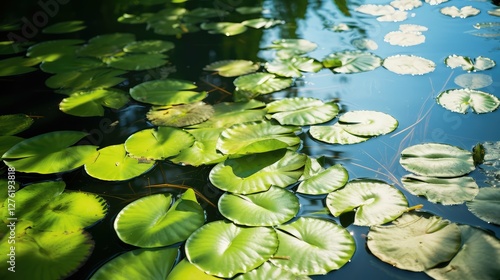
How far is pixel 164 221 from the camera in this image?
1.24m

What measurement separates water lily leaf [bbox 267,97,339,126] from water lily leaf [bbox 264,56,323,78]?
0.98ft

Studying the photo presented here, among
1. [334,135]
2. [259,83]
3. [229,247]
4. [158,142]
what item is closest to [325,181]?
[334,135]

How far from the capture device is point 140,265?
110 centimetres

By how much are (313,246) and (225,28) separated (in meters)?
2.02

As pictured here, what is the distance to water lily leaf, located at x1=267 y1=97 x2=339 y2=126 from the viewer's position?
1683 mm

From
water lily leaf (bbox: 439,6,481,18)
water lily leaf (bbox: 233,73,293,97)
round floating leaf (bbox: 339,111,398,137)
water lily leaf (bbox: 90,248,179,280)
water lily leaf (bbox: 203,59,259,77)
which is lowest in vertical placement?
water lily leaf (bbox: 90,248,179,280)

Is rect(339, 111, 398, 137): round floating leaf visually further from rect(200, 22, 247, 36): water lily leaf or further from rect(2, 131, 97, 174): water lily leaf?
rect(200, 22, 247, 36): water lily leaf

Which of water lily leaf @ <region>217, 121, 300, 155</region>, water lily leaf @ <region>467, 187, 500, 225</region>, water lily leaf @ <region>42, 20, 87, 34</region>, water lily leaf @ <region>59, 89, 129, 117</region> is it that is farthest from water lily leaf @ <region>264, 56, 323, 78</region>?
water lily leaf @ <region>42, 20, 87, 34</region>

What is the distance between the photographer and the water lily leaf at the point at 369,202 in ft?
3.94

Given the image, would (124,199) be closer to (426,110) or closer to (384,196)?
(384,196)

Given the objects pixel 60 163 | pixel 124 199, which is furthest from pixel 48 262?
pixel 60 163

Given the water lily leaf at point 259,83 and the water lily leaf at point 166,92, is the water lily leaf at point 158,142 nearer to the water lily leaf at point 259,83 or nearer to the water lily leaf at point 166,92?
the water lily leaf at point 166,92

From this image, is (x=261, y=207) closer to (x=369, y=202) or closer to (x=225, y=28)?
(x=369, y=202)

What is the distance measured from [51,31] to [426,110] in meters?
2.55
